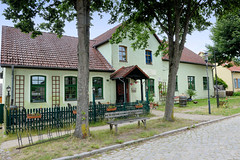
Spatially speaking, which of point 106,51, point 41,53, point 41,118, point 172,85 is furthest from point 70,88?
point 172,85

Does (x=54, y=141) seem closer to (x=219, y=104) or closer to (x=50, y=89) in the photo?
(x=50, y=89)

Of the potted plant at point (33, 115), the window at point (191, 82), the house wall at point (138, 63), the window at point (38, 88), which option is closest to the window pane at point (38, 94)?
the window at point (38, 88)

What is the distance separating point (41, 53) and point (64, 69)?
217 cm

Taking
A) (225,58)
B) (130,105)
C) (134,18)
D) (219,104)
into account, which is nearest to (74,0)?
(134,18)

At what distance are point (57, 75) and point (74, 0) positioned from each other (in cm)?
732

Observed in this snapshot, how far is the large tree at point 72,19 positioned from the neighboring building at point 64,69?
165 inches

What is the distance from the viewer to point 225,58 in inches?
903

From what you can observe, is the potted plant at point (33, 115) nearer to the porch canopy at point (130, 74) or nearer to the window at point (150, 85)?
the porch canopy at point (130, 74)

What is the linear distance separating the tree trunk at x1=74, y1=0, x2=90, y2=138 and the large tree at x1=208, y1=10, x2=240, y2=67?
17.9m

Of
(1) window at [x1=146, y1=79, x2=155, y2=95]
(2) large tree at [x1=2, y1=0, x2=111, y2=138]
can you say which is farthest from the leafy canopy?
(1) window at [x1=146, y1=79, x2=155, y2=95]

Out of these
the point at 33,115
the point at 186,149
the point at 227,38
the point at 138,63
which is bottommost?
the point at 186,149

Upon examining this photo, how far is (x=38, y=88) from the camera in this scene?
507 inches

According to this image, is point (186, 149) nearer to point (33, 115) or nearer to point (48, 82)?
point (33, 115)

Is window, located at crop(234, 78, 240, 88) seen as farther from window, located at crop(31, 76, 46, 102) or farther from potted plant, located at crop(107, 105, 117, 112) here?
window, located at crop(31, 76, 46, 102)
